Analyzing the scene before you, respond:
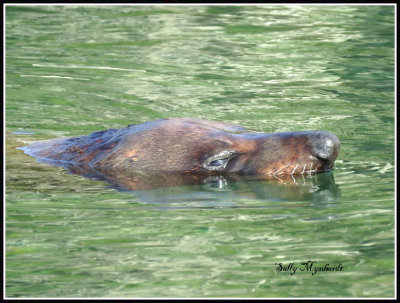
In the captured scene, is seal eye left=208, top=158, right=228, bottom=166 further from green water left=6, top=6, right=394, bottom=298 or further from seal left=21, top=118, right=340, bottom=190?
green water left=6, top=6, right=394, bottom=298

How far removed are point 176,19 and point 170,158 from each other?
8473 millimetres

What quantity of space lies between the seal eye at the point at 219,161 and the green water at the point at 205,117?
33 centimetres

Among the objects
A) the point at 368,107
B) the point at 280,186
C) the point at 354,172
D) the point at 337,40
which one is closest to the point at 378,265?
the point at 280,186

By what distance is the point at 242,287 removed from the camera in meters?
4.97

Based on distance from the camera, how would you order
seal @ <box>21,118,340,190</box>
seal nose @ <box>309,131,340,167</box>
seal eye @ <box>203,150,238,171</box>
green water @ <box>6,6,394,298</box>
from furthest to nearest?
seal eye @ <box>203,150,238,171</box> < seal @ <box>21,118,340,190</box> < seal nose @ <box>309,131,340,167</box> < green water @ <box>6,6,394,298</box>

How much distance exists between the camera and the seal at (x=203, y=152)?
7.09 m

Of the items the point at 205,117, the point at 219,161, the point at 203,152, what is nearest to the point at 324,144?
the point at 219,161

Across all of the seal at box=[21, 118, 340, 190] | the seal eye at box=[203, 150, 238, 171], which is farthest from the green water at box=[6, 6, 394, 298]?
the seal eye at box=[203, 150, 238, 171]

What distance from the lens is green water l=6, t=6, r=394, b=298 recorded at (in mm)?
5227

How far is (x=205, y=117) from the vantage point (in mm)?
9930

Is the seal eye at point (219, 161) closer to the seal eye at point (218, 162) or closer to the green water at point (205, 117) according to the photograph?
the seal eye at point (218, 162)

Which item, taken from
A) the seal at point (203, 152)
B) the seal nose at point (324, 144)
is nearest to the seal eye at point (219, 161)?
the seal at point (203, 152)

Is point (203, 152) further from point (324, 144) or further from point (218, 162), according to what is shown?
point (324, 144)

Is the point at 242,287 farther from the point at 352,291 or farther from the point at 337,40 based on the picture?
the point at 337,40
